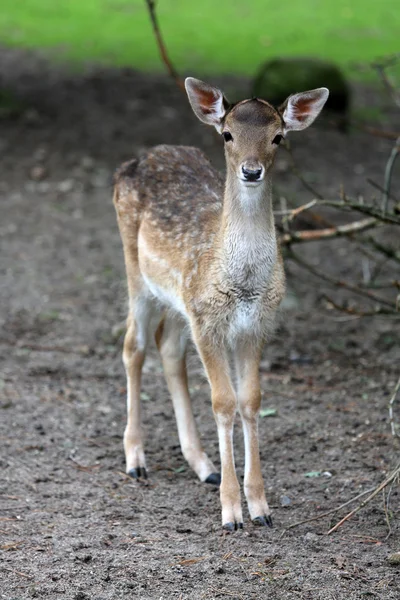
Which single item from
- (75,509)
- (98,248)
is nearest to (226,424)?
(75,509)

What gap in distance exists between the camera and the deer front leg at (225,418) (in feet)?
18.2

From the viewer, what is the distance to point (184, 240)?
6227 mm

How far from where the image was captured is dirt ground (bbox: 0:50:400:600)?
4.89 meters

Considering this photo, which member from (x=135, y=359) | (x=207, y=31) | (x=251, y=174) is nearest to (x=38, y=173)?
(x=135, y=359)

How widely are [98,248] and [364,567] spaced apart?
20.9ft

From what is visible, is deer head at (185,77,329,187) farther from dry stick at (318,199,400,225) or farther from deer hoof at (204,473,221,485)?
deer hoof at (204,473,221,485)

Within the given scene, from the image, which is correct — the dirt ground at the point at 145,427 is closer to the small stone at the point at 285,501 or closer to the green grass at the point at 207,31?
the small stone at the point at 285,501

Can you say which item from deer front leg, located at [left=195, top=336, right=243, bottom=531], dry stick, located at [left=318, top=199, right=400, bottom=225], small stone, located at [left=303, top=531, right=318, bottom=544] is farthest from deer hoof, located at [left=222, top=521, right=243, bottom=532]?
dry stick, located at [left=318, top=199, right=400, bottom=225]

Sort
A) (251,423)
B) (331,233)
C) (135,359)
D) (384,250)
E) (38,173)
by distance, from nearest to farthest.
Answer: (251,423) < (135,359) < (384,250) < (331,233) < (38,173)

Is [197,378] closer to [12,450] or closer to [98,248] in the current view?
[12,450]

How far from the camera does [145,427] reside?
7203 millimetres

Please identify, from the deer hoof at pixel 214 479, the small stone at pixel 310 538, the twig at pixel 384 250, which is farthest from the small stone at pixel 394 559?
the twig at pixel 384 250

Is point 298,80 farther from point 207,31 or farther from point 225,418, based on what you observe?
point 225,418

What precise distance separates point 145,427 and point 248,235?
2.24m
